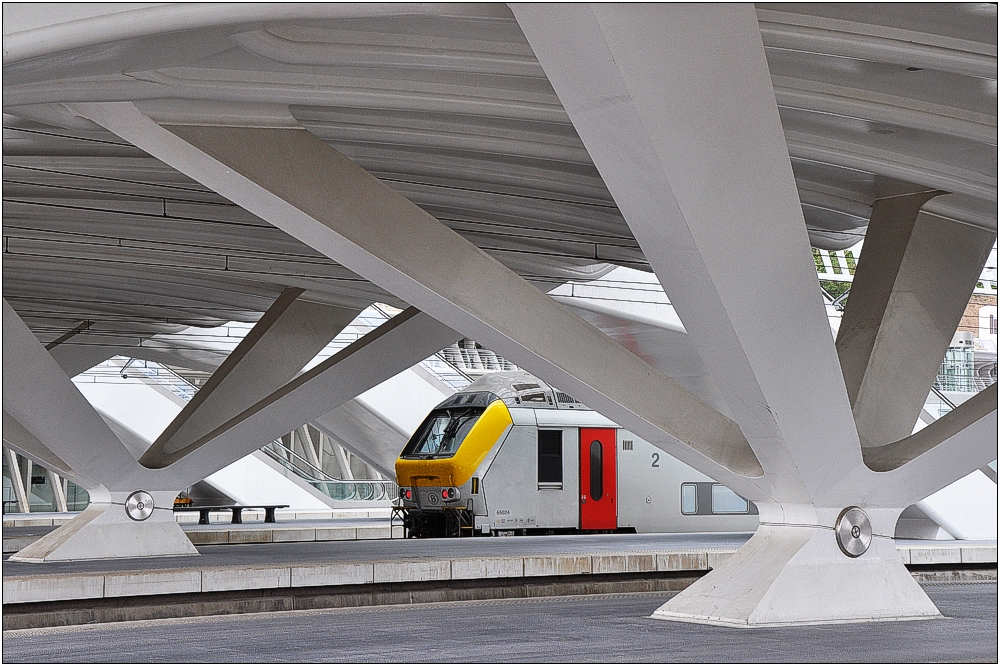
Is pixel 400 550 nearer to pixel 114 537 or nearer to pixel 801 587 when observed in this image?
pixel 114 537

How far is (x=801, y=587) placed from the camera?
34.2 feet

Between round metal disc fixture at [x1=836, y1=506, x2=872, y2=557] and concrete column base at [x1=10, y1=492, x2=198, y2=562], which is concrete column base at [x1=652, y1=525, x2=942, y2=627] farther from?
concrete column base at [x1=10, y1=492, x2=198, y2=562]

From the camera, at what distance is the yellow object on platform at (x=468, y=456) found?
78.0 ft

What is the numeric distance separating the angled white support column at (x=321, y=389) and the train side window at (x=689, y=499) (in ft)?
26.7

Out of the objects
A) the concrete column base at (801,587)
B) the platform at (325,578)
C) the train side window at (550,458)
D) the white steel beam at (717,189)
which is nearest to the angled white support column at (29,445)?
the platform at (325,578)

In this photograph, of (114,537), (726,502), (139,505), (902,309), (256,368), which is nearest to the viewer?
(902,309)

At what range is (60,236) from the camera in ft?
59.2

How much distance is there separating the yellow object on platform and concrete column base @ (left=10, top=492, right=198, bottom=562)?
5619 mm

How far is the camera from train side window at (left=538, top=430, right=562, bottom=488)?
24.4 metres

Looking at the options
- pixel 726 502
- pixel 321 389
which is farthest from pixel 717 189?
pixel 726 502

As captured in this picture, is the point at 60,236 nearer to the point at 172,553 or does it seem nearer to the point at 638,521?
the point at 172,553

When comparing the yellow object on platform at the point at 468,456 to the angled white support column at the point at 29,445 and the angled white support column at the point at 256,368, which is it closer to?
the angled white support column at the point at 256,368

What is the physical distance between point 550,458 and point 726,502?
17.7 ft

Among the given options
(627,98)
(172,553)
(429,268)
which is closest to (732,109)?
(627,98)
